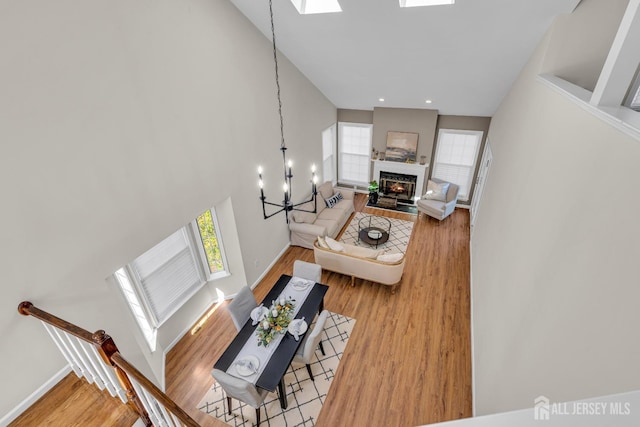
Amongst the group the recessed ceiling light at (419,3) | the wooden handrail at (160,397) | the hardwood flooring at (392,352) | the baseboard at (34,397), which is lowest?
the hardwood flooring at (392,352)

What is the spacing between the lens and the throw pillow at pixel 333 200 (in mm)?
7633

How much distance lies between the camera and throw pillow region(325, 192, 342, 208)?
25.0ft

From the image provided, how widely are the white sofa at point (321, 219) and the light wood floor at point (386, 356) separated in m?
0.71

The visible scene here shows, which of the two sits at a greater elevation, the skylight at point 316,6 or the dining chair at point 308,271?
the skylight at point 316,6

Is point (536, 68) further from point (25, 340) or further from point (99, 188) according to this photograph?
point (25, 340)

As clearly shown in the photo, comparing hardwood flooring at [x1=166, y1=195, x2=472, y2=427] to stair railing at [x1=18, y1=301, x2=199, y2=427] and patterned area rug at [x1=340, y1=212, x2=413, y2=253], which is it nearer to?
patterned area rug at [x1=340, y1=212, x2=413, y2=253]

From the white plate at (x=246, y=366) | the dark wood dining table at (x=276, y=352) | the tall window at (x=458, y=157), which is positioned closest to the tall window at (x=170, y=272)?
the dark wood dining table at (x=276, y=352)

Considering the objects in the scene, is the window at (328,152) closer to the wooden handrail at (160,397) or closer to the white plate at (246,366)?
the white plate at (246,366)

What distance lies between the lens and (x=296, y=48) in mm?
5168

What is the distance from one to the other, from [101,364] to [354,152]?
816 cm

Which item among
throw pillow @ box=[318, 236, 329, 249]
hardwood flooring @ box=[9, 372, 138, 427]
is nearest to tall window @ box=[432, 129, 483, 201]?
throw pillow @ box=[318, 236, 329, 249]

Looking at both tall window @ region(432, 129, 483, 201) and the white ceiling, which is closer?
the white ceiling

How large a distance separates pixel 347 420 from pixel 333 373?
0.62 metres

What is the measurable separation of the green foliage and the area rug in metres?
1.88
